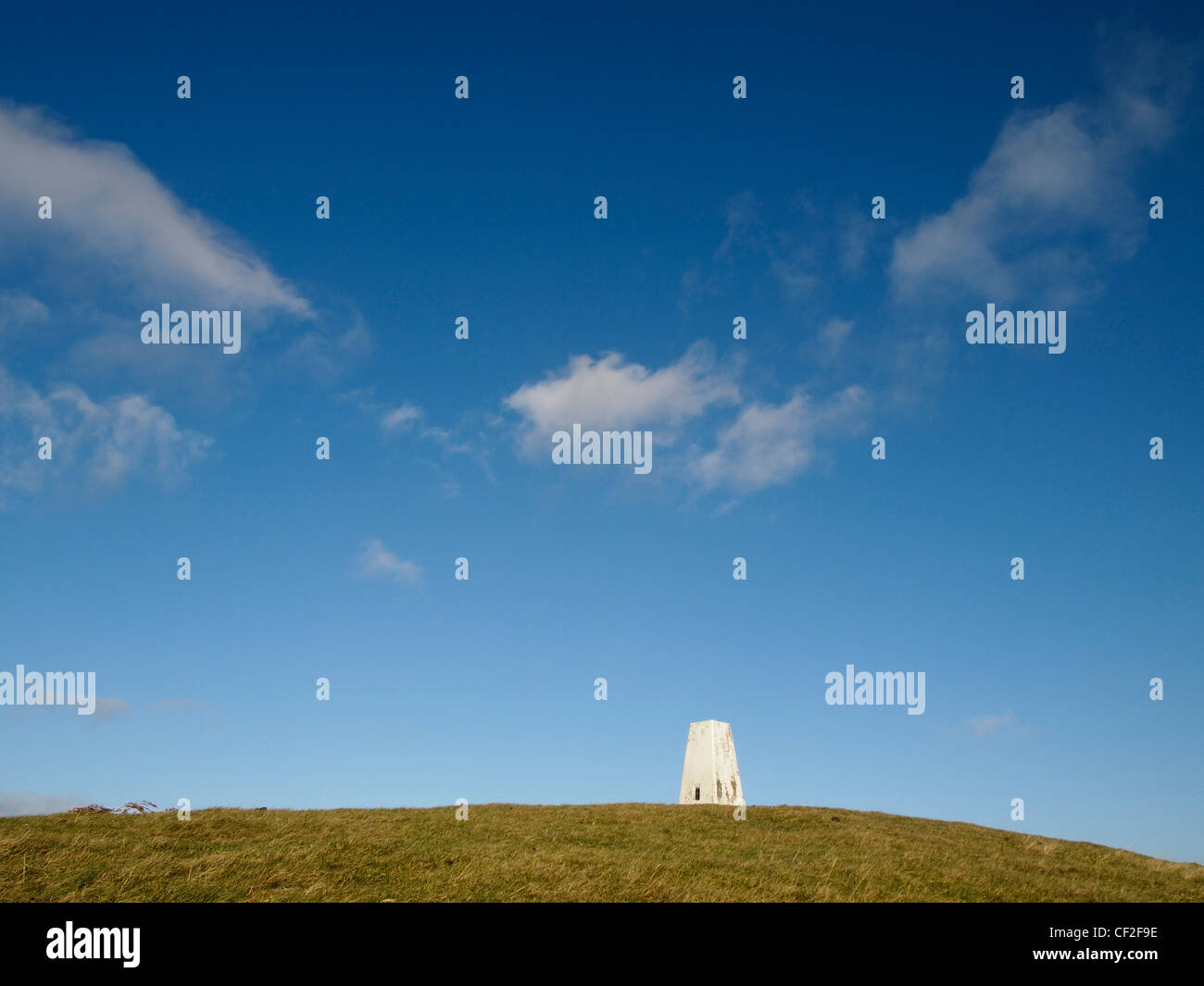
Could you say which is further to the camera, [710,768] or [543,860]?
[710,768]

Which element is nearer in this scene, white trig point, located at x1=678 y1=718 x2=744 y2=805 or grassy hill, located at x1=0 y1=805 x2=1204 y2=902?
grassy hill, located at x1=0 y1=805 x2=1204 y2=902

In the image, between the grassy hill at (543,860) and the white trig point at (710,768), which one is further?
the white trig point at (710,768)
